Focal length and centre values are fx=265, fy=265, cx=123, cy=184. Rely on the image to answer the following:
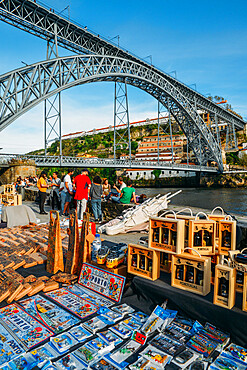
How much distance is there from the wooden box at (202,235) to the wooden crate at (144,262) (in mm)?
424

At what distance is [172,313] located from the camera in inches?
97.3

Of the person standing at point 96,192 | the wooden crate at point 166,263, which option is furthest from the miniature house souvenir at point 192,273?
the person standing at point 96,192

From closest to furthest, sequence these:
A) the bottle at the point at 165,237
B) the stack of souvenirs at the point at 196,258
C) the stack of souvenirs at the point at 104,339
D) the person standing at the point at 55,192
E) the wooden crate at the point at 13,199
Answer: the stack of souvenirs at the point at 104,339 → the stack of souvenirs at the point at 196,258 → the bottle at the point at 165,237 → the wooden crate at the point at 13,199 → the person standing at the point at 55,192

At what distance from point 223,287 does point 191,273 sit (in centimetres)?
33

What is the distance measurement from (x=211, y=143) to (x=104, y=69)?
25.6 metres

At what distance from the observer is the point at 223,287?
2.22 metres

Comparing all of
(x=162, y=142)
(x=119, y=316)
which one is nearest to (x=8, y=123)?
(x=119, y=316)

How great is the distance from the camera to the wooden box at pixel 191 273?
2.42 m

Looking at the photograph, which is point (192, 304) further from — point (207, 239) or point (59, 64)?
point (59, 64)

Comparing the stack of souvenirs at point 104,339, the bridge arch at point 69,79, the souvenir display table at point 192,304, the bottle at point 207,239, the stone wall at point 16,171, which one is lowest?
the stack of souvenirs at point 104,339

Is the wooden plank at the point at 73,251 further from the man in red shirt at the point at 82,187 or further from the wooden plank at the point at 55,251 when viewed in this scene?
the man in red shirt at the point at 82,187

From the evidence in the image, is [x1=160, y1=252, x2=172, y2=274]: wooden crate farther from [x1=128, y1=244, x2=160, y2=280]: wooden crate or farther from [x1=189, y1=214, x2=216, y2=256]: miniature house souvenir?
[x1=189, y1=214, x2=216, y2=256]: miniature house souvenir

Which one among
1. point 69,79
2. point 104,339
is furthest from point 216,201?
point 104,339

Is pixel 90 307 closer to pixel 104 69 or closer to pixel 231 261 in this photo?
pixel 231 261
